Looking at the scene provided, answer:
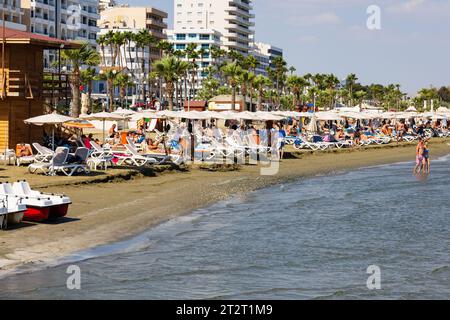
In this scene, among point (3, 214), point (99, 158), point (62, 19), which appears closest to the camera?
point (3, 214)

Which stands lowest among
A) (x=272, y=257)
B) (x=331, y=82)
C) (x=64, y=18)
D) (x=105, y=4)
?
(x=272, y=257)

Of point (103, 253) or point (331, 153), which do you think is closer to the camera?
point (103, 253)

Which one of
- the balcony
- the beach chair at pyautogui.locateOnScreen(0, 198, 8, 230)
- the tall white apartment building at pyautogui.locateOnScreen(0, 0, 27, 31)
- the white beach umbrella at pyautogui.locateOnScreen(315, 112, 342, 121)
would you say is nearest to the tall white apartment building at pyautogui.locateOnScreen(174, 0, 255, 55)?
the balcony

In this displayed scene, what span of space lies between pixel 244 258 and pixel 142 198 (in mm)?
7377

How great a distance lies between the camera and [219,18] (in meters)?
179

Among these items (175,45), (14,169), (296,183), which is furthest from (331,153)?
(175,45)

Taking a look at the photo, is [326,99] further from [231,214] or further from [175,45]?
[231,214]

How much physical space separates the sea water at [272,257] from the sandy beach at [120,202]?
0.56m

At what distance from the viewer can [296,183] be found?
33.2 metres

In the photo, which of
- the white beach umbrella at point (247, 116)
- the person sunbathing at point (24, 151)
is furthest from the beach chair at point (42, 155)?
the white beach umbrella at point (247, 116)

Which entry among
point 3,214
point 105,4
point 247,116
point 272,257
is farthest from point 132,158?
point 105,4

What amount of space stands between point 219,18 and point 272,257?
165 meters

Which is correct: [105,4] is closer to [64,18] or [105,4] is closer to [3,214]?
[64,18]

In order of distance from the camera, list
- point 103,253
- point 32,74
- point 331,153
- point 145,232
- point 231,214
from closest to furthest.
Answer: point 103,253 → point 145,232 → point 231,214 → point 32,74 → point 331,153
